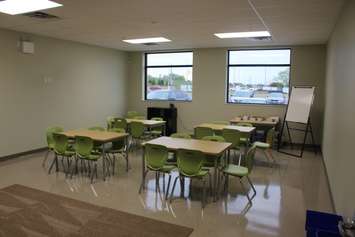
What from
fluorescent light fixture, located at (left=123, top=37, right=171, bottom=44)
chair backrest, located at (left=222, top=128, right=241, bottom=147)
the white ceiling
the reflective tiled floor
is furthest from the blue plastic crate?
fluorescent light fixture, located at (left=123, top=37, right=171, bottom=44)

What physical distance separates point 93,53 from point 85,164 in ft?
12.5

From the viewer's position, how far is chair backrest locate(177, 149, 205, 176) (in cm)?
399

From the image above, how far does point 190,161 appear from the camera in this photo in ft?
13.3

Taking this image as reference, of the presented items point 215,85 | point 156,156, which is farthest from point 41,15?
point 215,85

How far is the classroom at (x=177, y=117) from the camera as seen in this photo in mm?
3668

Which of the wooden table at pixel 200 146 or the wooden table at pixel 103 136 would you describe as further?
the wooden table at pixel 103 136

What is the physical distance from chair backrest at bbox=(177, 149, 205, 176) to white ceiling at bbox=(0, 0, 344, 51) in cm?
197

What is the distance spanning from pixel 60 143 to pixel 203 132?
8.71ft

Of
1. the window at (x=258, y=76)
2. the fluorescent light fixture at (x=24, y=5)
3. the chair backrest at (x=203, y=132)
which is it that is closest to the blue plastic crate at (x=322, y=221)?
the chair backrest at (x=203, y=132)

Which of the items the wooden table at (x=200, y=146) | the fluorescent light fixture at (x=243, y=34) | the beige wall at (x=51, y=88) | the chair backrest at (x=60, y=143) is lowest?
the chair backrest at (x=60, y=143)

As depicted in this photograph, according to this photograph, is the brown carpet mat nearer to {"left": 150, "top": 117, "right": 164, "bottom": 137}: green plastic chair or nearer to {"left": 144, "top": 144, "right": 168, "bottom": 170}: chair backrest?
{"left": 144, "top": 144, "right": 168, "bottom": 170}: chair backrest

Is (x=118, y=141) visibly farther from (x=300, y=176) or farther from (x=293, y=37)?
(x=293, y=37)

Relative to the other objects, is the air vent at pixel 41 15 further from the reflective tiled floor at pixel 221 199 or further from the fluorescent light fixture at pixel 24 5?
the reflective tiled floor at pixel 221 199

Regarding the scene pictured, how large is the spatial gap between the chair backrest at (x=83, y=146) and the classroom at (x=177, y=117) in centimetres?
2
